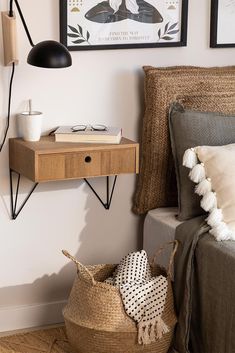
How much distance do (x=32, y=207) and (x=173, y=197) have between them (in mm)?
629

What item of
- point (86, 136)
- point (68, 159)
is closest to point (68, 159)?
point (68, 159)

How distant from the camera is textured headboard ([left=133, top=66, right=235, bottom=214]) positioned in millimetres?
3312

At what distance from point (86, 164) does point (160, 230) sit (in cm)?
48

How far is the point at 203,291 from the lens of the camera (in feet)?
9.93

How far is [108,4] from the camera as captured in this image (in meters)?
3.22

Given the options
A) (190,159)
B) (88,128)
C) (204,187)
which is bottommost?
(204,187)

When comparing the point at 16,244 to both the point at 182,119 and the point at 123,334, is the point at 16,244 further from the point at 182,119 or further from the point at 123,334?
the point at 182,119

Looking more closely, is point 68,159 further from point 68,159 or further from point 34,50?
point 34,50

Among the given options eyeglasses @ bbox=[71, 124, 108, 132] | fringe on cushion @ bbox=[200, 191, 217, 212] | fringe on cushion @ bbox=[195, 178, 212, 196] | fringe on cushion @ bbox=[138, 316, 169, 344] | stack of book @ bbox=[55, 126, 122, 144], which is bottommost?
fringe on cushion @ bbox=[138, 316, 169, 344]

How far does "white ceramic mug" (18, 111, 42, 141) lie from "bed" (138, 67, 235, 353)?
19.6 inches

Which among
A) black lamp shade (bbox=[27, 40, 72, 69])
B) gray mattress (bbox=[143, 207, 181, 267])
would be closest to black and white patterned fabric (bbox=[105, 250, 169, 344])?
gray mattress (bbox=[143, 207, 181, 267])

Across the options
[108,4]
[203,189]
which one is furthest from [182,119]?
[108,4]

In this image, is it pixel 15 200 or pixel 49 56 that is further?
pixel 15 200

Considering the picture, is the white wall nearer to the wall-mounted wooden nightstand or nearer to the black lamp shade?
the wall-mounted wooden nightstand
